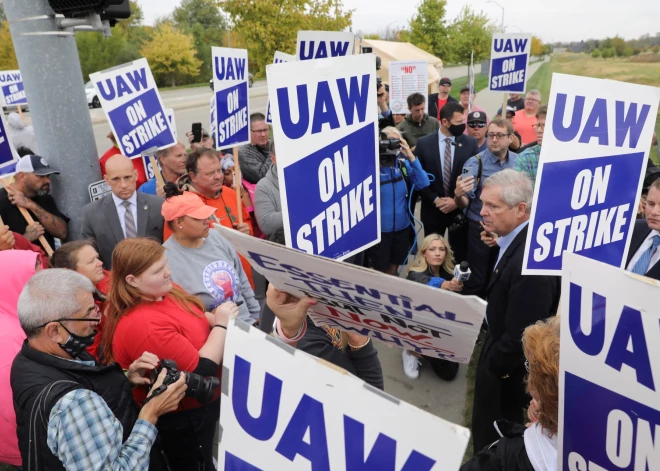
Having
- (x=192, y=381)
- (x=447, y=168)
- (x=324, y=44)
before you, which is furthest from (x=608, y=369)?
(x=324, y=44)

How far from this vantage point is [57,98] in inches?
138

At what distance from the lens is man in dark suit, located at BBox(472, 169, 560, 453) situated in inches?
100.0

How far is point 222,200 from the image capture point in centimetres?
407

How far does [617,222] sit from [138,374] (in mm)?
2448

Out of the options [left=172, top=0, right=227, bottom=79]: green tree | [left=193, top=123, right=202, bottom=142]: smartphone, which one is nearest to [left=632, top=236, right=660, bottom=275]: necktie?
[left=193, top=123, right=202, bottom=142]: smartphone

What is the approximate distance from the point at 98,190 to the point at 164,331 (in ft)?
7.03

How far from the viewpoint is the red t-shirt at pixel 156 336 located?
2.29 m

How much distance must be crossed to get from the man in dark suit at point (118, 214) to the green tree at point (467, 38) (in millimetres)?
35900

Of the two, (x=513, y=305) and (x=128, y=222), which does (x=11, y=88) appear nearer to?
(x=128, y=222)

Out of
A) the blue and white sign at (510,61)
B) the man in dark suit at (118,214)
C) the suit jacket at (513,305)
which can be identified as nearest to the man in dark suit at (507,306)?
the suit jacket at (513,305)

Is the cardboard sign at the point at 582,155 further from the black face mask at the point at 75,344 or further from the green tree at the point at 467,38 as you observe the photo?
the green tree at the point at 467,38

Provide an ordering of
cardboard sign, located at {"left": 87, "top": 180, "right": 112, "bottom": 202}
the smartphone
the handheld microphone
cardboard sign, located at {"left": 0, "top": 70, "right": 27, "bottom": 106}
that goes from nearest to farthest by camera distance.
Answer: the handheld microphone, cardboard sign, located at {"left": 87, "top": 180, "right": 112, "bottom": 202}, the smartphone, cardboard sign, located at {"left": 0, "top": 70, "right": 27, "bottom": 106}

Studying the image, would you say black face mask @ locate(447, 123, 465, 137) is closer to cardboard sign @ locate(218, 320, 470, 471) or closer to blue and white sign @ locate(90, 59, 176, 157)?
blue and white sign @ locate(90, 59, 176, 157)

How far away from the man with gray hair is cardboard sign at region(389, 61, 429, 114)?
6.88m
